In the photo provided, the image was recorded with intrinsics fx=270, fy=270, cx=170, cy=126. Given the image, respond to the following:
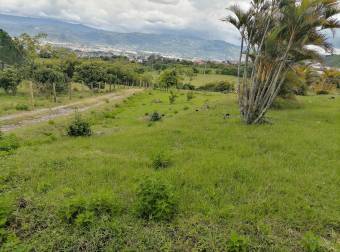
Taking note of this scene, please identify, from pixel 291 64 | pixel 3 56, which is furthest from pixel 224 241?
pixel 3 56

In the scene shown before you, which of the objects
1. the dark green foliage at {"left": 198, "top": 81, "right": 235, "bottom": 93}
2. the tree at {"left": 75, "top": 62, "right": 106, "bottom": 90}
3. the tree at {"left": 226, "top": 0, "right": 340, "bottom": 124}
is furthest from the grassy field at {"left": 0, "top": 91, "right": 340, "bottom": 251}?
the dark green foliage at {"left": 198, "top": 81, "right": 235, "bottom": 93}

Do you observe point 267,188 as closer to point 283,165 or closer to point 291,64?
point 283,165

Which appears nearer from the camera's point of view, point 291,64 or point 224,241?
point 224,241

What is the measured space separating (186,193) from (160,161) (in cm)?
172

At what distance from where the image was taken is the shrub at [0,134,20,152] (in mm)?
9180

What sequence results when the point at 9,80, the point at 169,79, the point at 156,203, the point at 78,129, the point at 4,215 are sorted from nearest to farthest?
the point at 4,215, the point at 156,203, the point at 78,129, the point at 9,80, the point at 169,79

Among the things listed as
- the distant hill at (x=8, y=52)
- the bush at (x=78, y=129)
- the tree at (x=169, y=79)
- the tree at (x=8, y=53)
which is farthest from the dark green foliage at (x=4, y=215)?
the tree at (x=169, y=79)

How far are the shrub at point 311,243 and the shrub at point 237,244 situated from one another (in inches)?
37.0

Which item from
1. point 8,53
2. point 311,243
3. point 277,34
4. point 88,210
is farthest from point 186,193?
point 8,53

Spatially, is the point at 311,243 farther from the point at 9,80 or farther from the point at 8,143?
the point at 9,80

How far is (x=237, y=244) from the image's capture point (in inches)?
158

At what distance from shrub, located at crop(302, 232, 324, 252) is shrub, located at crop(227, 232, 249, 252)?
939mm

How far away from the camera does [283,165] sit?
7359 mm

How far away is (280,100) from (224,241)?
1874cm
